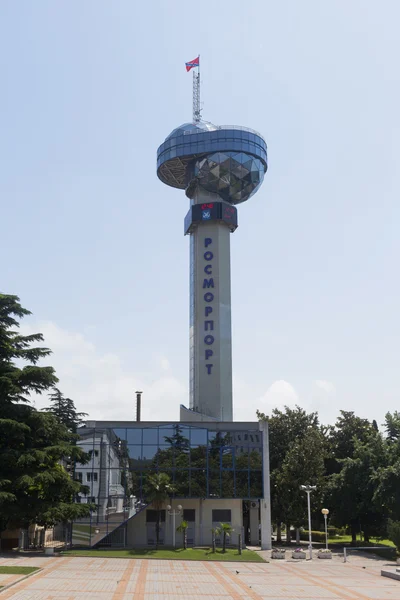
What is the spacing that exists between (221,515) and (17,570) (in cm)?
2168

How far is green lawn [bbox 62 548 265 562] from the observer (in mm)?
43031

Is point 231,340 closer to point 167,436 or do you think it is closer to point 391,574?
point 167,436

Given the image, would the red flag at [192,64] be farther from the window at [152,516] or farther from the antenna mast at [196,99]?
the window at [152,516]

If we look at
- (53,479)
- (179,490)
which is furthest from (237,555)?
(53,479)

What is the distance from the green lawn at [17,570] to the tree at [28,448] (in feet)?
19.4

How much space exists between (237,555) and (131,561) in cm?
820

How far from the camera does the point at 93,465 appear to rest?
50344 millimetres

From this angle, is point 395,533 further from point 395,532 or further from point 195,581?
point 195,581

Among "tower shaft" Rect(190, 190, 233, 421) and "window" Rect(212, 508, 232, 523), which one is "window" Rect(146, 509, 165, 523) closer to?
"window" Rect(212, 508, 232, 523)

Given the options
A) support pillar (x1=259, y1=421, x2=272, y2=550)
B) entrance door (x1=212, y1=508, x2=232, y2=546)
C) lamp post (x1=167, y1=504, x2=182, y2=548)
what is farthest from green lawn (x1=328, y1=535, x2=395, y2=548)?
lamp post (x1=167, y1=504, x2=182, y2=548)

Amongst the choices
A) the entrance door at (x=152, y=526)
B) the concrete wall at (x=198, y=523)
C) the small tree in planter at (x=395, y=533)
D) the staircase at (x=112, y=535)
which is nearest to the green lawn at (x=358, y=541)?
the small tree in planter at (x=395, y=533)

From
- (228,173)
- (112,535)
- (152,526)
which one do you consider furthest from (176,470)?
(228,173)

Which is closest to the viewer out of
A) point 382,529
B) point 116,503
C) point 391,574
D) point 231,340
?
point 391,574

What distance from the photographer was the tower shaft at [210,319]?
70875 millimetres
